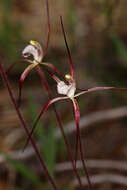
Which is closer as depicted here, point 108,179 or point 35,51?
point 35,51

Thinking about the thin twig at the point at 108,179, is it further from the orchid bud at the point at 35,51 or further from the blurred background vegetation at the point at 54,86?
the orchid bud at the point at 35,51

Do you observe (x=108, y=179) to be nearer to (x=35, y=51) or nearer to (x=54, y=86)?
(x=35, y=51)

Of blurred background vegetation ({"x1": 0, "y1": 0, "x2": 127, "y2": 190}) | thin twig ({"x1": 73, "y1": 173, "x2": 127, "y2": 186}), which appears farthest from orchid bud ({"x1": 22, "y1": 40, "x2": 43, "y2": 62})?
thin twig ({"x1": 73, "y1": 173, "x2": 127, "y2": 186})

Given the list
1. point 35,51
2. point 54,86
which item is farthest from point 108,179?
point 54,86

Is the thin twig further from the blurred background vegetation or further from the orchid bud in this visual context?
the orchid bud

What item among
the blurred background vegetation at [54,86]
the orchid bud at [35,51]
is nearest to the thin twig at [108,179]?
the blurred background vegetation at [54,86]

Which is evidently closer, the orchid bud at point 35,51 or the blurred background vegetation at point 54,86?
the orchid bud at point 35,51

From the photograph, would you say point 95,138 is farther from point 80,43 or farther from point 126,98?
point 80,43

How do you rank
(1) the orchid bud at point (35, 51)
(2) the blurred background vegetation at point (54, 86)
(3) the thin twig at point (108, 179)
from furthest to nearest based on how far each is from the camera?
(2) the blurred background vegetation at point (54, 86) < (3) the thin twig at point (108, 179) < (1) the orchid bud at point (35, 51)

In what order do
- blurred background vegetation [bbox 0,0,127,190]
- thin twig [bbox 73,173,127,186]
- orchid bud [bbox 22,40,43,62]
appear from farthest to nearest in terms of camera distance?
blurred background vegetation [bbox 0,0,127,190], thin twig [bbox 73,173,127,186], orchid bud [bbox 22,40,43,62]
